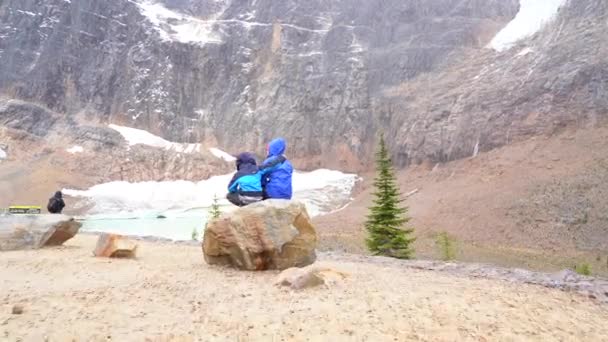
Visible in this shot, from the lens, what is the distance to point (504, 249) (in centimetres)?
2627

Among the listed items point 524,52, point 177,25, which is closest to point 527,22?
point 524,52

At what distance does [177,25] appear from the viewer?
8194cm

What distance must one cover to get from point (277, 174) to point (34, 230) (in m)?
6.26

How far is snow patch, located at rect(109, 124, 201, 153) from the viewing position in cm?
6806

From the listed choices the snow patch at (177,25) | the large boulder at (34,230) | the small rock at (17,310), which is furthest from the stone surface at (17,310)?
the snow patch at (177,25)

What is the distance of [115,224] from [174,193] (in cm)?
1553

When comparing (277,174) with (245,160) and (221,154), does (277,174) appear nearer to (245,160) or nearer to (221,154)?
(245,160)

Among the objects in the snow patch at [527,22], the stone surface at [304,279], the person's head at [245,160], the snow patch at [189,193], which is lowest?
the snow patch at [189,193]

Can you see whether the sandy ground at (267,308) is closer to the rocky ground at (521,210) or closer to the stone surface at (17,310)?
the stone surface at (17,310)

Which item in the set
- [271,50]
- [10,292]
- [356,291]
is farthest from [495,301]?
[271,50]

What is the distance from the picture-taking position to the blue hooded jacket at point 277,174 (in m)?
8.29

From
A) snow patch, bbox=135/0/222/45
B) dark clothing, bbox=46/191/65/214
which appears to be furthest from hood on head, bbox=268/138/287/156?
snow patch, bbox=135/0/222/45

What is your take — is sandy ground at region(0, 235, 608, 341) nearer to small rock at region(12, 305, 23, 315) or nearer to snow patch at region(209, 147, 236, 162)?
small rock at region(12, 305, 23, 315)

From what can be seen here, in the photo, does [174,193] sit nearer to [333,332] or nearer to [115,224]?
[115,224]
